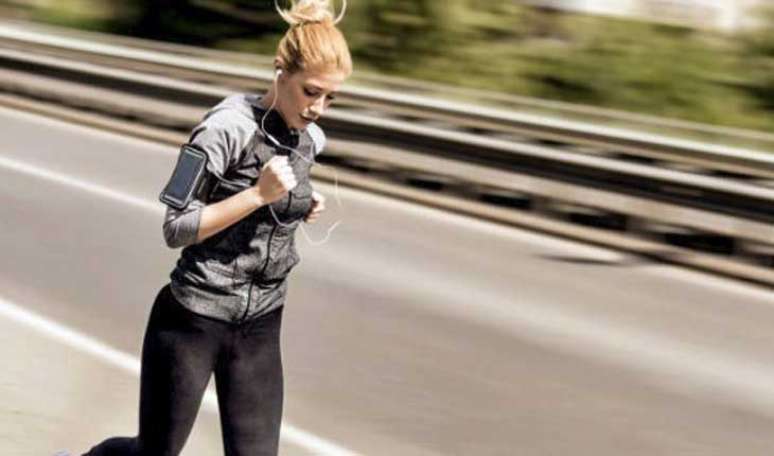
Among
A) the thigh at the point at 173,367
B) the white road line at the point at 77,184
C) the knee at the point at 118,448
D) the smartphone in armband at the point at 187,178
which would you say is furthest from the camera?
the white road line at the point at 77,184

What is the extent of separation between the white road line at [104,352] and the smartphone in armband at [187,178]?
9.81 ft

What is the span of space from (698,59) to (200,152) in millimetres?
20437

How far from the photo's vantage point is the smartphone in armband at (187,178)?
4.10 m

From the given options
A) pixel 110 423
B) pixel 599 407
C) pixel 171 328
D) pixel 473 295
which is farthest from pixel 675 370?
pixel 171 328

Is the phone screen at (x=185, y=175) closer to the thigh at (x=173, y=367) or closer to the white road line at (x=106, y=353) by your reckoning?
the thigh at (x=173, y=367)

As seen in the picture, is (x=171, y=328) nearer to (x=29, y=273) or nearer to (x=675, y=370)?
(x=675, y=370)

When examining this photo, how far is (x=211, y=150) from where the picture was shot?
13.5 feet

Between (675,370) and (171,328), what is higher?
(675,370)

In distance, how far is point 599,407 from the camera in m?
7.95

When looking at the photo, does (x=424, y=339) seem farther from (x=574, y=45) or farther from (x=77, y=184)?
(x=574, y=45)

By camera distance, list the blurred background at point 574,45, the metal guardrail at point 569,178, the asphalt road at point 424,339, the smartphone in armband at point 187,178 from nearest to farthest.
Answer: the smartphone in armband at point 187,178 < the asphalt road at point 424,339 < the metal guardrail at point 569,178 < the blurred background at point 574,45

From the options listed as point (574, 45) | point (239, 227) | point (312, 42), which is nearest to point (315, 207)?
point (239, 227)

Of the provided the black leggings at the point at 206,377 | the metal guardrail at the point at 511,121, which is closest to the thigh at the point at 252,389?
the black leggings at the point at 206,377

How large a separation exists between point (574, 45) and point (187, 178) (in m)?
22.6
